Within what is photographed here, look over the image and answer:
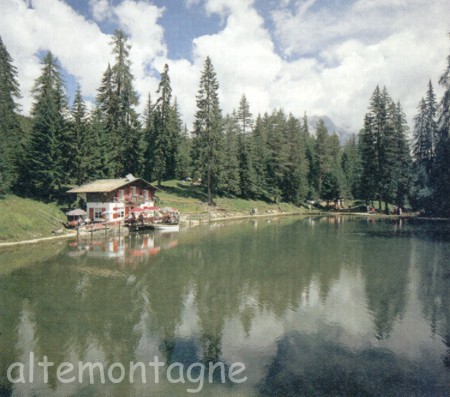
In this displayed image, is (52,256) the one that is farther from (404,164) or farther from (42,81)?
(404,164)

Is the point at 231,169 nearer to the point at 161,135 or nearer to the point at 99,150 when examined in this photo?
the point at 161,135

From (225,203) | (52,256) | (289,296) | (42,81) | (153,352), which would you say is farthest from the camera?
(225,203)

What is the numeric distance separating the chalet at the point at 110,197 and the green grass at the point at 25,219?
14.2ft

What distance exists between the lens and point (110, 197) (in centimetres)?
4897

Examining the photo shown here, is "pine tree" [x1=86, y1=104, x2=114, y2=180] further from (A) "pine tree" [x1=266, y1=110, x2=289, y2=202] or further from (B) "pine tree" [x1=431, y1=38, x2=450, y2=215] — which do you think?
(B) "pine tree" [x1=431, y1=38, x2=450, y2=215]

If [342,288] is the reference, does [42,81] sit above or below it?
above

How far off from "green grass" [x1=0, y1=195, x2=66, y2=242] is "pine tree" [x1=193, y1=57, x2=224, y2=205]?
3079 centimetres

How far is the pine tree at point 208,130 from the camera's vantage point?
68750mm

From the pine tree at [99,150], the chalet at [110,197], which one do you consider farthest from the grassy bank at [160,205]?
the pine tree at [99,150]

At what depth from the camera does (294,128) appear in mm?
91312

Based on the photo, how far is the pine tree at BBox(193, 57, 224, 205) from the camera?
226 feet

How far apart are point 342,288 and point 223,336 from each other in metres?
10.2

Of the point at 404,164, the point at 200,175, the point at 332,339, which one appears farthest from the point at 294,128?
the point at 332,339

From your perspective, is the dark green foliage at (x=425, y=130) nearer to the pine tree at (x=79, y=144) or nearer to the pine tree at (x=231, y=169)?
the pine tree at (x=231, y=169)
